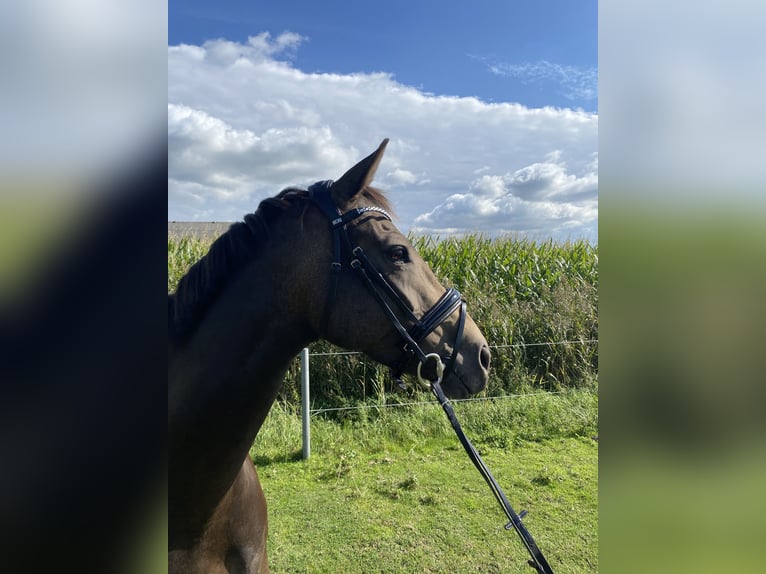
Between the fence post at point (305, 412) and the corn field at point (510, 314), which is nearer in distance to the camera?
the fence post at point (305, 412)

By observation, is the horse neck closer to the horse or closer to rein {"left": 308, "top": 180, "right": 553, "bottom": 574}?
the horse

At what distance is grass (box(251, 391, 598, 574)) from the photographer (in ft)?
12.2

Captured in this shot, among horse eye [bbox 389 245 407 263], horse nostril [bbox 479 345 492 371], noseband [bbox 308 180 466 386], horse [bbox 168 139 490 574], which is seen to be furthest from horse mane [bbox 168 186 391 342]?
horse nostril [bbox 479 345 492 371]

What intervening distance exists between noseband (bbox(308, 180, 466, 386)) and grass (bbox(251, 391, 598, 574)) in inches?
98.5

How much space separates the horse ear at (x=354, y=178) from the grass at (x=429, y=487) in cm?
296

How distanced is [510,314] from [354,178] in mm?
→ 6533

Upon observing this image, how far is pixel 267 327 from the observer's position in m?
1.69

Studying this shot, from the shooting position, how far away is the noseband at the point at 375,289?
179 centimetres
